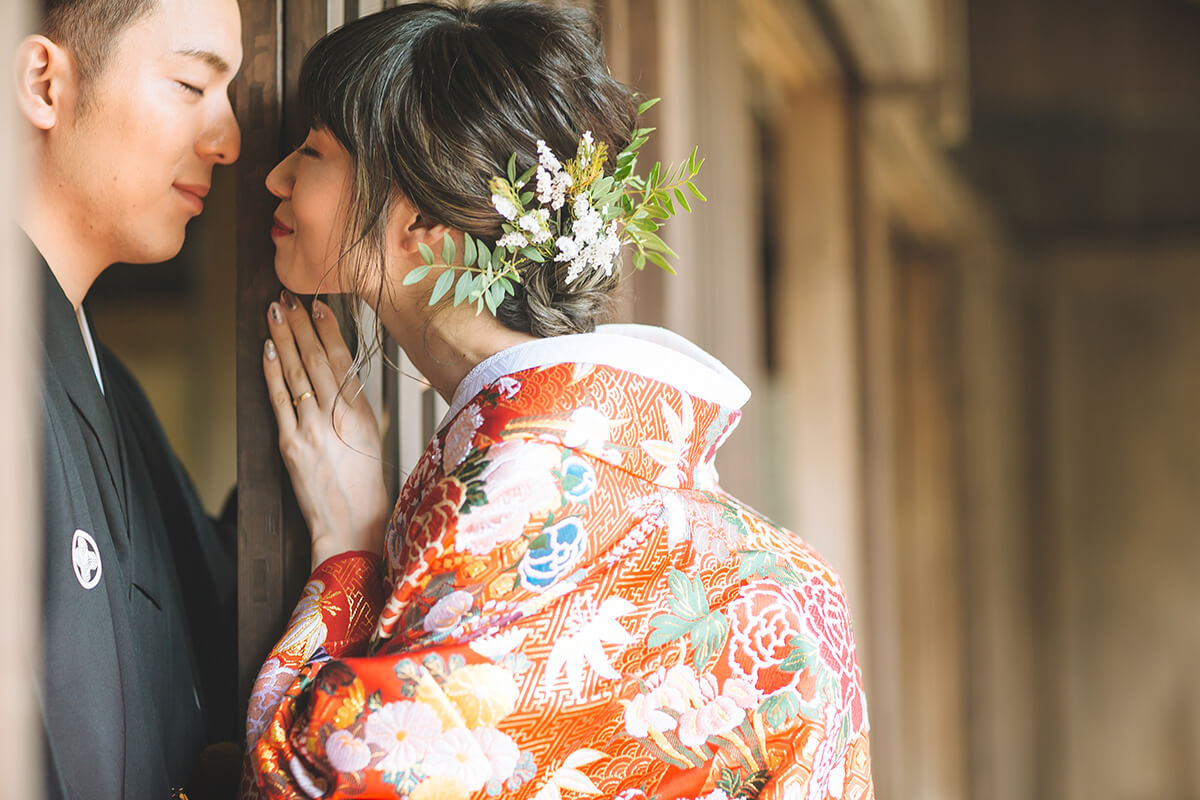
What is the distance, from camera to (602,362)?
0.89m

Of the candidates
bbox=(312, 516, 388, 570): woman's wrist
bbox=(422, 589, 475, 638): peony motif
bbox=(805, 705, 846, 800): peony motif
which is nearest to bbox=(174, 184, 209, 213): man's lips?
bbox=(312, 516, 388, 570): woman's wrist

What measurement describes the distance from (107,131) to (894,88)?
8.37ft

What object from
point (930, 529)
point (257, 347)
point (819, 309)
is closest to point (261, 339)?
point (257, 347)

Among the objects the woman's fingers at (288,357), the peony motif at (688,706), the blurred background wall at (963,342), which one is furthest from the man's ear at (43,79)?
the blurred background wall at (963,342)

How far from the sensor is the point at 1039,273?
5.80 meters

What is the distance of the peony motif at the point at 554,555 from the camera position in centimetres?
82

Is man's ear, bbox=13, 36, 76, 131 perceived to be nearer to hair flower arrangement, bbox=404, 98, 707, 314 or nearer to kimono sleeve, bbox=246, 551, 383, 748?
hair flower arrangement, bbox=404, 98, 707, 314

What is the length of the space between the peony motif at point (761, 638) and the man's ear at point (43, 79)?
0.69m

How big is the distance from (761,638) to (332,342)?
49cm

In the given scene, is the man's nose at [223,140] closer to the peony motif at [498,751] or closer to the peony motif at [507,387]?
the peony motif at [507,387]

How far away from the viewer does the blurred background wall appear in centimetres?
286

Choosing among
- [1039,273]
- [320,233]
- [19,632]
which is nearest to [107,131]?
[320,233]

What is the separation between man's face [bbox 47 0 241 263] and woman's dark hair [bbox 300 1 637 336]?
0.32 ft

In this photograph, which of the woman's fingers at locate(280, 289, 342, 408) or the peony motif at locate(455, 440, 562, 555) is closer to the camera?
the peony motif at locate(455, 440, 562, 555)
